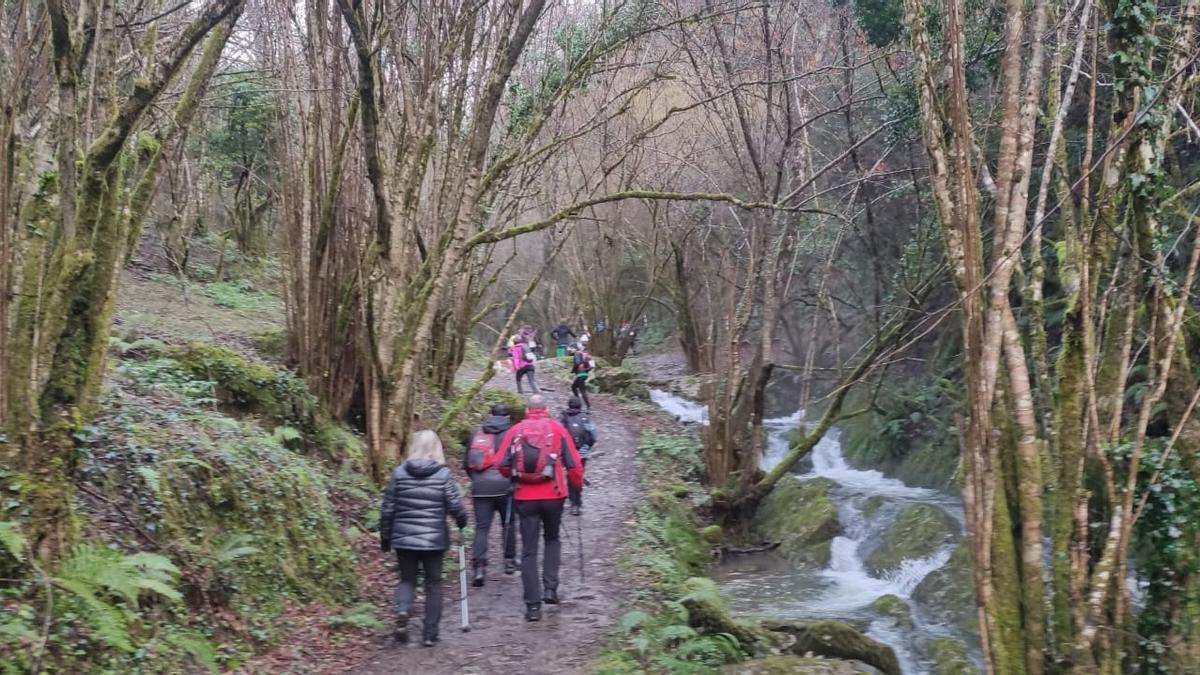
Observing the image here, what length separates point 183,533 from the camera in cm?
620

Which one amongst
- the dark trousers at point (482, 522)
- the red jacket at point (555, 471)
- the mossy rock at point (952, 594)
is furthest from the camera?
the mossy rock at point (952, 594)

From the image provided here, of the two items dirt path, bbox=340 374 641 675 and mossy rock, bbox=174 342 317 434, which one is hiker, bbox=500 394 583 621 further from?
mossy rock, bbox=174 342 317 434

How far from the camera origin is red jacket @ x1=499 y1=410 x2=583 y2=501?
726cm

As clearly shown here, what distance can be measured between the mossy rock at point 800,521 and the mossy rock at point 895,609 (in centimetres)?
195

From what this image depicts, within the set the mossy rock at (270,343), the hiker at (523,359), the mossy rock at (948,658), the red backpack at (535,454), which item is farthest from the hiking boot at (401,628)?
the hiker at (523,359)

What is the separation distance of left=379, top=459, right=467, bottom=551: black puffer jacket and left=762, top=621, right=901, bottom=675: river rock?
12.2 ft

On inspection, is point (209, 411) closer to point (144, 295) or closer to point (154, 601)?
point (154, 601)

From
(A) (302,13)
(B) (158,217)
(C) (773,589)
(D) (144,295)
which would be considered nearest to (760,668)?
(C) (773,589)

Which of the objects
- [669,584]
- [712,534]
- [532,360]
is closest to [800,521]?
[712,534]

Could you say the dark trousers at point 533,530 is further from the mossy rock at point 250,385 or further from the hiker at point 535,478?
the mossy rock at point 250,385

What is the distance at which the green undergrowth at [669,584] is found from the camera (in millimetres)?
6922

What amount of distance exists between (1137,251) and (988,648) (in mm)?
2694

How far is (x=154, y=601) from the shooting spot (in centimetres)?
549

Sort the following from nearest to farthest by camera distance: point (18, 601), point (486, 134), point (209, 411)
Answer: point (18, 601), point (209, 411), point (486, 134)
